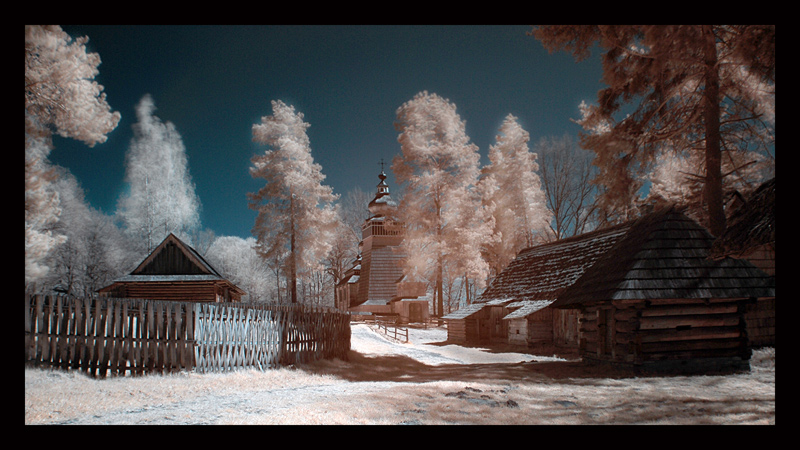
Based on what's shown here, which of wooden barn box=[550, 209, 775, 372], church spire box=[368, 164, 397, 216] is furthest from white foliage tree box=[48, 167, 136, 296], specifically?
church spire box=[368, 164, 397, 216]

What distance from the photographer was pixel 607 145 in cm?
1278

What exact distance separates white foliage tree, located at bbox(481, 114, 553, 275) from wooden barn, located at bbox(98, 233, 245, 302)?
1895cm

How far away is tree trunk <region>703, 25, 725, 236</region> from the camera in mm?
11531

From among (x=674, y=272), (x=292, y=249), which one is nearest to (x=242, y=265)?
(x=292, y=249)

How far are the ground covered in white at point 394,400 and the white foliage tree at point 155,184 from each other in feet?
22.1

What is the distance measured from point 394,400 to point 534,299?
14.9 m

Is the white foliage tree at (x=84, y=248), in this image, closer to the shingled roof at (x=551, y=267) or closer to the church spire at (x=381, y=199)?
the shingled roof at (x=551, y=267)

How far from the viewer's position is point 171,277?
2284 cm

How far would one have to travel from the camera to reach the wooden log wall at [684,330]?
10.5 metres

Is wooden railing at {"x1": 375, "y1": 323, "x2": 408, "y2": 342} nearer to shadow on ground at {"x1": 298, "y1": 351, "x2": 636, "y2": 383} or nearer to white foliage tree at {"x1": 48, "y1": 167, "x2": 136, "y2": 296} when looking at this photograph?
shadow on ground at {"x1": 298, "y1": 351, "x2": 636, "y2": 383}
